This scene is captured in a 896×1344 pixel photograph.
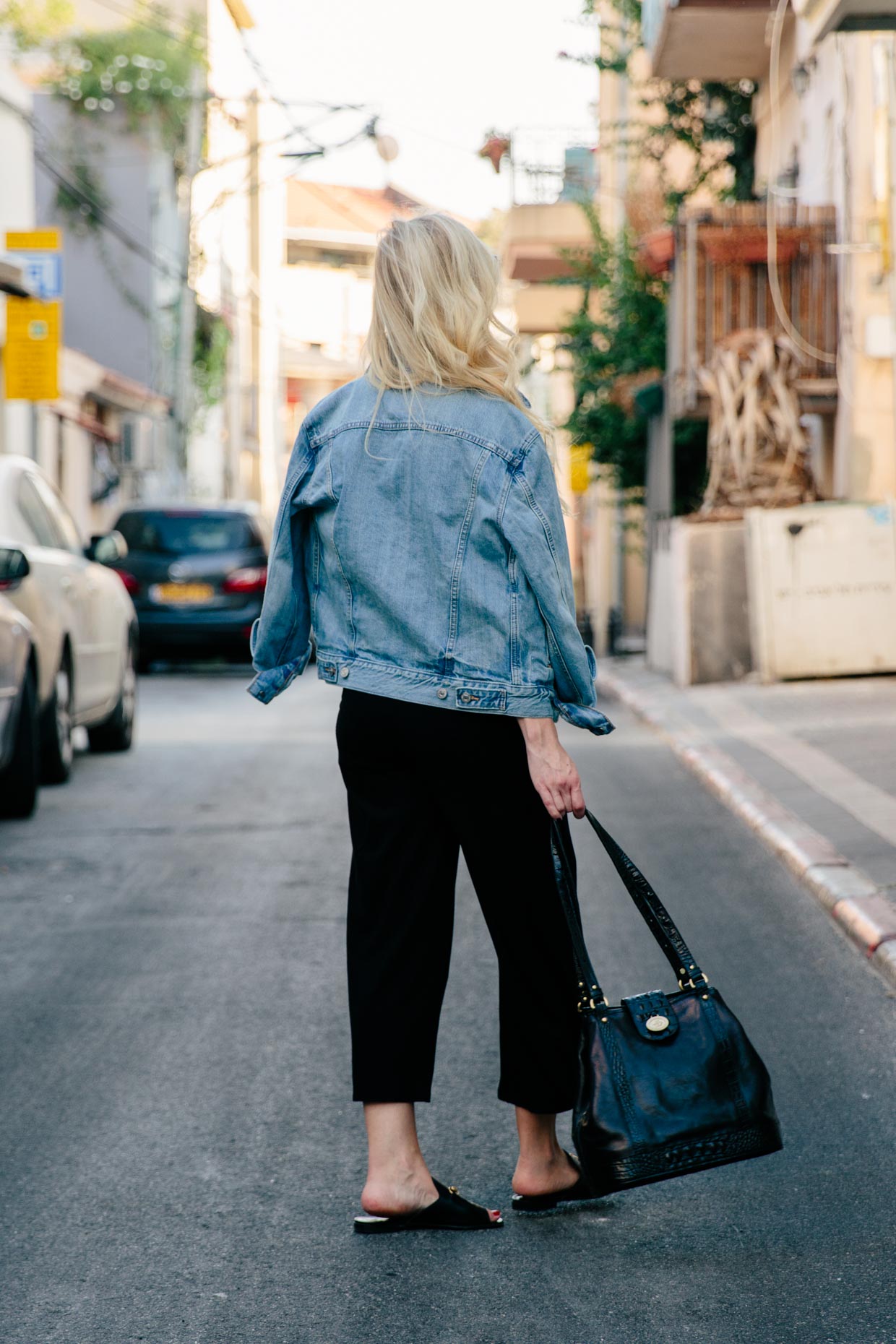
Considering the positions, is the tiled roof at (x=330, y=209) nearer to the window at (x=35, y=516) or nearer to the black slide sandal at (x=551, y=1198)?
the window at (x=35, y=516)

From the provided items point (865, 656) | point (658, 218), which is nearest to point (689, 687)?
point (865, 656)

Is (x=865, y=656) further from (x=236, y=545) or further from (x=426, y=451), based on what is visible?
(x=426, y=451)

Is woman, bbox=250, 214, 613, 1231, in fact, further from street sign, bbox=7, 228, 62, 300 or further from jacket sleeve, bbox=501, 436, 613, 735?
street sign, bbox=7, 228, 62, 300

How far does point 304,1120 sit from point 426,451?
5.41ft

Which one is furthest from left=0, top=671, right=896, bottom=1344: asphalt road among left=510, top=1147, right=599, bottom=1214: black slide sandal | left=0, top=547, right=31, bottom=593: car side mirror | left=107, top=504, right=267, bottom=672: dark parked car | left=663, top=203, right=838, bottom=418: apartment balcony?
left=107, top=504, right=267, bottom=672: dark parked car

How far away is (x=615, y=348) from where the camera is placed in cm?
2192

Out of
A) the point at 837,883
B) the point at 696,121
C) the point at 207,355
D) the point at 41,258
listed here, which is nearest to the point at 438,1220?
the point at 837,883

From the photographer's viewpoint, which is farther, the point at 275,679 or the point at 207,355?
the point at 207,355

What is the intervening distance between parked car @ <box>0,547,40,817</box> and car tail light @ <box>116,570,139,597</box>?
397 inches

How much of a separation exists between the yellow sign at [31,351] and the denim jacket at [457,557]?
12335 mm

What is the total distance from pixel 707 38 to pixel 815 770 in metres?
11.6

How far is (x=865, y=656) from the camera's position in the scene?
14156 mm

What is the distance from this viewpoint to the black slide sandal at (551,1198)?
352cm

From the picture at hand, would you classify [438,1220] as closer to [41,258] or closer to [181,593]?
[41,258]
